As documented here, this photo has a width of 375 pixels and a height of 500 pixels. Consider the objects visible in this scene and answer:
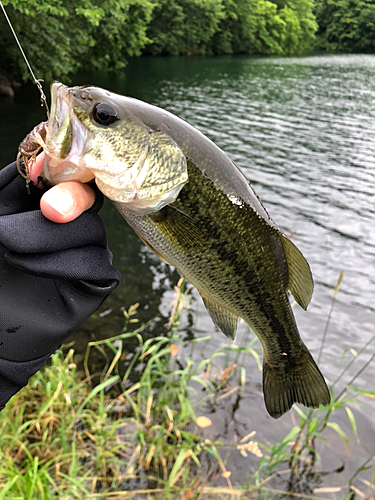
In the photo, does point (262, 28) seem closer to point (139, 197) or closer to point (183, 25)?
point (183, 25)

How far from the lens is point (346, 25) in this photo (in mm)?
75938

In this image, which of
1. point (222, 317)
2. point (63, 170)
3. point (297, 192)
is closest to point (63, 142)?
point (63, 170)

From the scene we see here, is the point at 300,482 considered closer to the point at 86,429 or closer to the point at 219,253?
the point at 86,429

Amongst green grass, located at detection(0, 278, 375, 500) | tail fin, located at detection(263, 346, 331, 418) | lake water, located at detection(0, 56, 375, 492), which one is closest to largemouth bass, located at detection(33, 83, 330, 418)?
tail fin, located at detection(263, 346, 331, 418)

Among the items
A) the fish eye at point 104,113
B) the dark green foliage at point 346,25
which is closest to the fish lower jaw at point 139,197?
the fish eye at point 104,113

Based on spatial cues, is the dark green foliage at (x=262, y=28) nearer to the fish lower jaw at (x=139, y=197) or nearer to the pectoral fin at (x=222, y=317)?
the pectoral fin at (x=222, y=317)

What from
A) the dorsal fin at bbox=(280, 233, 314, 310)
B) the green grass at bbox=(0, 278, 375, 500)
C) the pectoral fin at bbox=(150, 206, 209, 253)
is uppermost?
the pectoral fin at bbox=(150, 206, 209, 253)

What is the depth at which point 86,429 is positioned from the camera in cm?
423

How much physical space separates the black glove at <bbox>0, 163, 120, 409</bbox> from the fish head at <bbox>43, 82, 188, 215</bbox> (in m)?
0.19

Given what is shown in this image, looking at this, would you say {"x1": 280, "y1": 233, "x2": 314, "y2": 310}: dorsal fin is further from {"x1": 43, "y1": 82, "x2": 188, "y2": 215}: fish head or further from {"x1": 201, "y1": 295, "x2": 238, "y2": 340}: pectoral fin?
{"x1": 43, "y1": 82, "x2": 188, "y2": 215}: fish head

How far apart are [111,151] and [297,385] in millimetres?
1719

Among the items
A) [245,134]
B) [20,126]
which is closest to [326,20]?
[245,134]

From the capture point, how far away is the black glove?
1.74 meters

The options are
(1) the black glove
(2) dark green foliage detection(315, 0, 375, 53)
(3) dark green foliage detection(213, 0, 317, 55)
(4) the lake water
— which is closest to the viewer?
(1) the black glove
